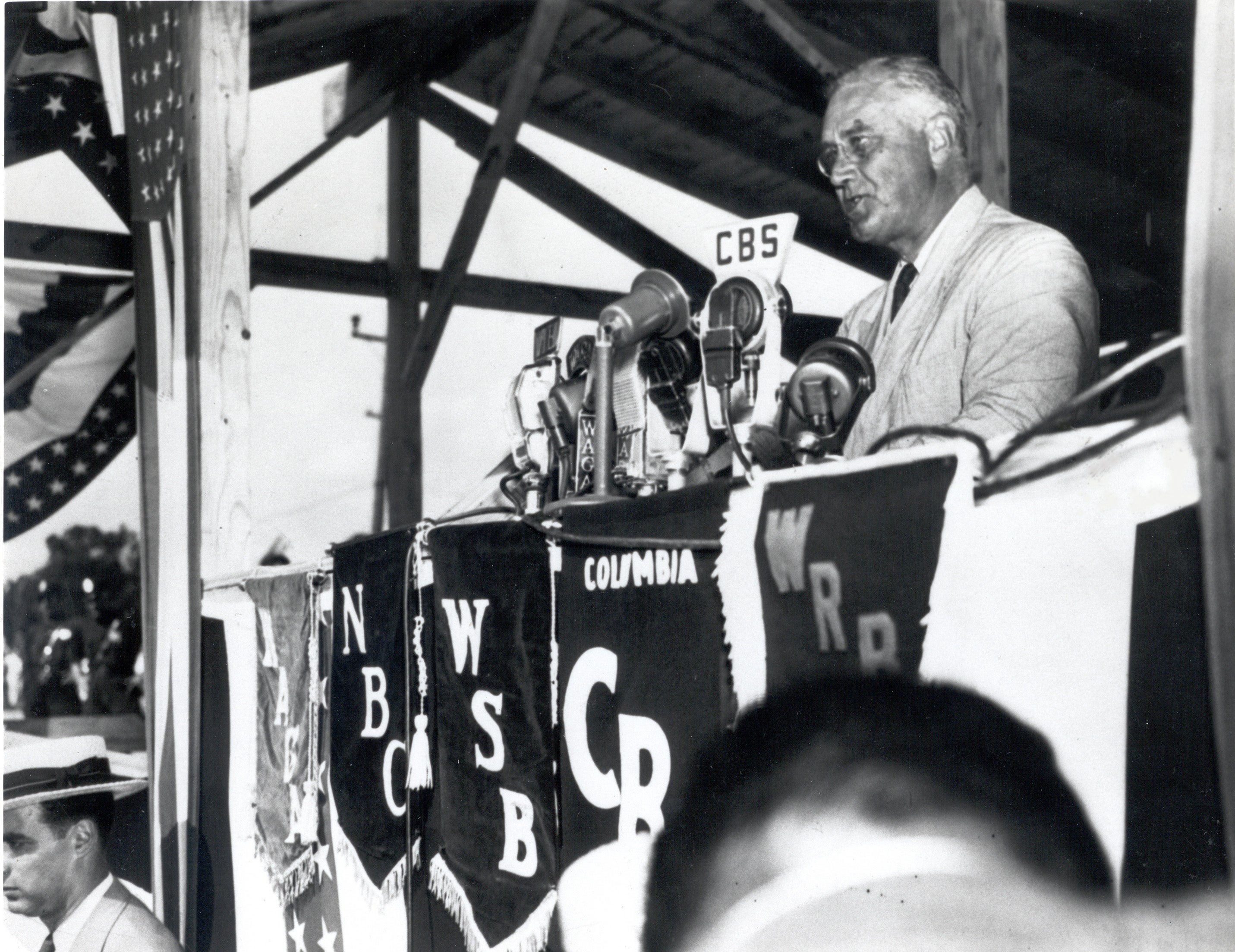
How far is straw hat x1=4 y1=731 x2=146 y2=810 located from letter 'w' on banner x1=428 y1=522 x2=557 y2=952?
1694 mm

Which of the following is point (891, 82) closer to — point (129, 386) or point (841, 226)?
point (841, 226)

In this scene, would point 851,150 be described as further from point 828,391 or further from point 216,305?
point 216,305

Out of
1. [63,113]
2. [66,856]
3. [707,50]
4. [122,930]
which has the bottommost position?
[122,930]

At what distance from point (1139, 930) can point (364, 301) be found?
21.9 feet

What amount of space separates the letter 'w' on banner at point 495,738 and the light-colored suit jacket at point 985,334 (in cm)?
68

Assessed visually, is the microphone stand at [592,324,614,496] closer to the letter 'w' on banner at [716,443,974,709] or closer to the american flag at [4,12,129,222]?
the letter 'w' on banner at [716,443,974,709]

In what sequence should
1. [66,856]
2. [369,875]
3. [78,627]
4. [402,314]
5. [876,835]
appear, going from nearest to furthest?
1. [876,835]
2. [369,875]
3. [66,856]
4. [78,627]
5. [402,314]

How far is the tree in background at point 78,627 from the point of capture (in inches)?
211

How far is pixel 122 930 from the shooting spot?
12.2ft

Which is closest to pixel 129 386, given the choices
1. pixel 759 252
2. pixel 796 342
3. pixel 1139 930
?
pixel 796 342

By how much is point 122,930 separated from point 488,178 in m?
3.63

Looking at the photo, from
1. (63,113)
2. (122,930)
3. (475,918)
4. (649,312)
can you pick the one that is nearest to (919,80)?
(649,312)

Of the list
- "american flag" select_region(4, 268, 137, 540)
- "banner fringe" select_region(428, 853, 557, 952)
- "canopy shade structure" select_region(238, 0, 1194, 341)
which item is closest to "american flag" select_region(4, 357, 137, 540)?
"american flag" select_region(4, 268, 137, 540)

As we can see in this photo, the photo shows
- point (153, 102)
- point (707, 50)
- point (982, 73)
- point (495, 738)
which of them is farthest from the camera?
point (707, 50)
